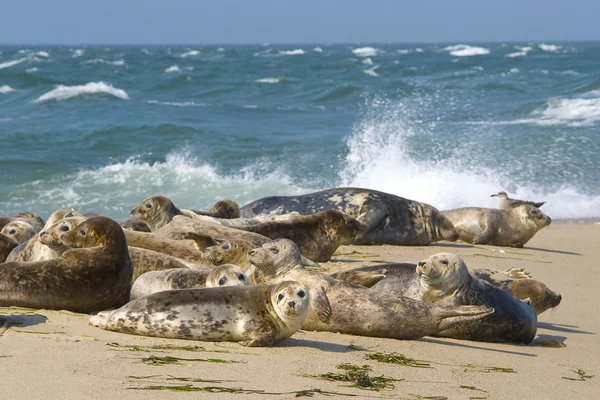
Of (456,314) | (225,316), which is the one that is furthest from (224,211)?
(225,316)

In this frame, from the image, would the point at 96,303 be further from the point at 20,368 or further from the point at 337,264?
the point at 337,264

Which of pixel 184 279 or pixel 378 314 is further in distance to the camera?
pixel 184 279

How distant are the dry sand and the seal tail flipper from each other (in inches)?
5.1

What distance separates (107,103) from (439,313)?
77.1ft

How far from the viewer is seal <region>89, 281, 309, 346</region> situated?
17.1ft

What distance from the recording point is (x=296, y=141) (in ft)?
67.1

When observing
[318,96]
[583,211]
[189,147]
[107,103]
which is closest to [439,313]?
[583,211]

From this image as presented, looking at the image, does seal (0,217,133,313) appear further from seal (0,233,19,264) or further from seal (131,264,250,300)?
seal (0,233,19,264)

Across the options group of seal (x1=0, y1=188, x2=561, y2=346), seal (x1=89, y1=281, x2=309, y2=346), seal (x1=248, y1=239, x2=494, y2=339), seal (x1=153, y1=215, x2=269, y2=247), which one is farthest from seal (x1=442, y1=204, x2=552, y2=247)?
seal (x1=89, y1=281, x2=309, y2=346)

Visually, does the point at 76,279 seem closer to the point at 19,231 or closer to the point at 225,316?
the point at 225,316

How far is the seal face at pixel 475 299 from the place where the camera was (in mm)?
6137

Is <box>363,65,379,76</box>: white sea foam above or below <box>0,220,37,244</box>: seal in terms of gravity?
below

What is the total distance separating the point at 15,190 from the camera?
15.1 metres

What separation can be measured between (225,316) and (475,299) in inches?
67.3
